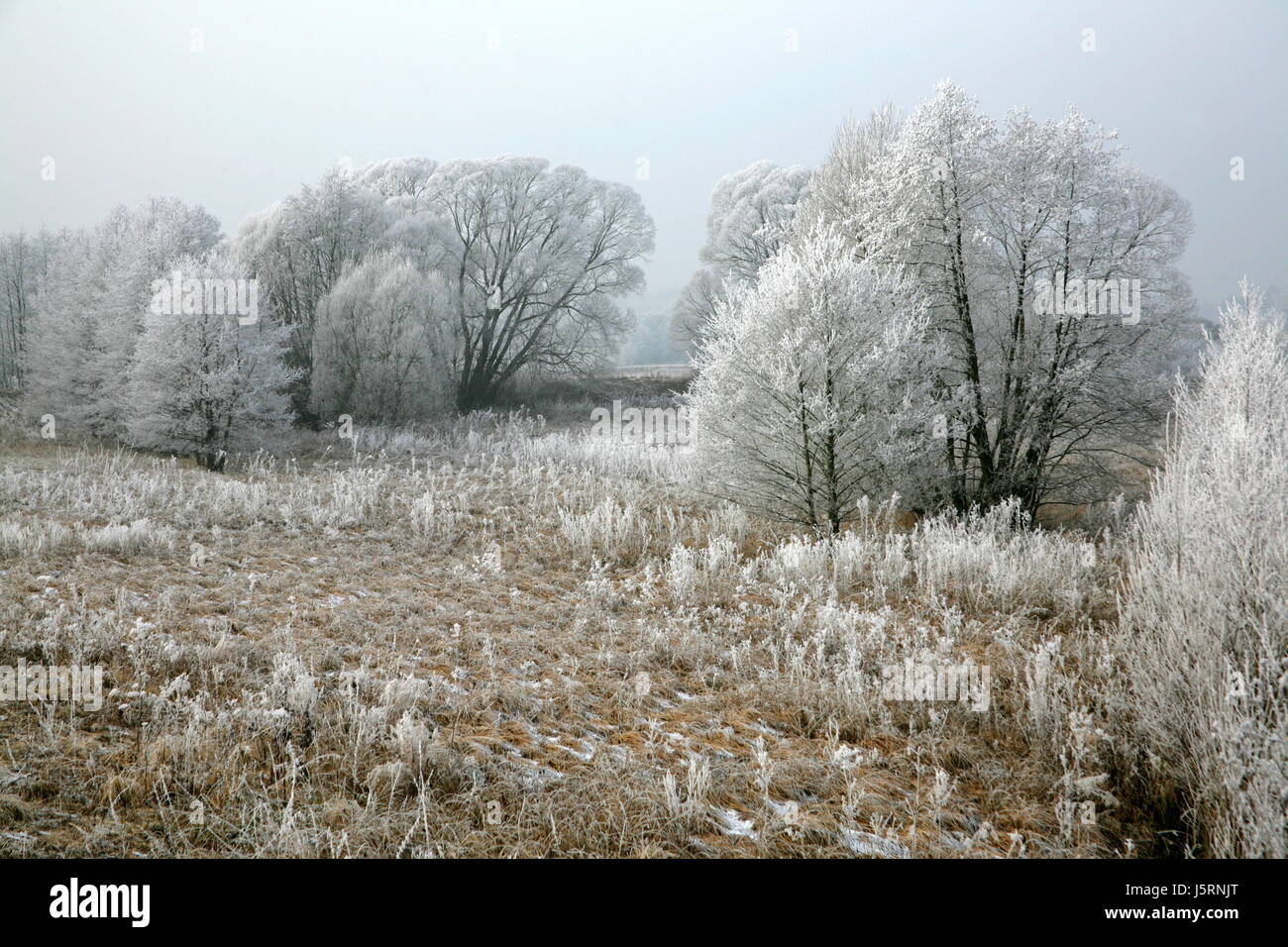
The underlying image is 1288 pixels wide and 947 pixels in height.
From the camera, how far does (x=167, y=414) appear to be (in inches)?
588

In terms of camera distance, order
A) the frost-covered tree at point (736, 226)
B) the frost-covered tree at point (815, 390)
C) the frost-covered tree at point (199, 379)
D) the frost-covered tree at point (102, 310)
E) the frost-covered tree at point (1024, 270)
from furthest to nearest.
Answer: the frost-covered tree at point (736, 226)
the frost-covered tree at point (102, 310)
the frost-covered tree at point (199, 379)
the frost-covered tree at point (1024, 270)
the frost-covered tree at point (815, 390)

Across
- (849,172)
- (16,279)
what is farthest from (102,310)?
(16,279)

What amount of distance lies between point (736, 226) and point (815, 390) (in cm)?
2716

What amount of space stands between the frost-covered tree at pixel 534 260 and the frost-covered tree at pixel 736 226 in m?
5.03

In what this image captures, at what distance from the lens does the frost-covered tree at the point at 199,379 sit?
1479 cm

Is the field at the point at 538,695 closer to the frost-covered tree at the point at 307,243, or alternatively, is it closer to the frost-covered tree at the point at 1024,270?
the frost-covered tree at the point at 1024,270

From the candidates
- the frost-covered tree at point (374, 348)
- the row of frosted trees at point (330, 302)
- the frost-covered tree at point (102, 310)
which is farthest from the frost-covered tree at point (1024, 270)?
the frost-covered tree at point (102, 310)

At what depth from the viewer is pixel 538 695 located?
4.22 m

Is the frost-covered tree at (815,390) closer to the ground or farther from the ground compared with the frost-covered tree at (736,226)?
closer to the ground

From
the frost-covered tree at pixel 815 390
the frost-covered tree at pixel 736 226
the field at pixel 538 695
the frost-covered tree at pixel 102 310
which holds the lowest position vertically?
the field at pixel 538 695

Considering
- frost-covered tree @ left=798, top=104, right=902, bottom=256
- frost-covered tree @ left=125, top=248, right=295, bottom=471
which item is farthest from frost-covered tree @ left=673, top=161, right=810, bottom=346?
frost-covered tree @ left=125, top=248, right=295, bottom=471

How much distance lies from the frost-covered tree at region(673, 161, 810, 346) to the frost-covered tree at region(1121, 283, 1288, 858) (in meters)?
26.9
